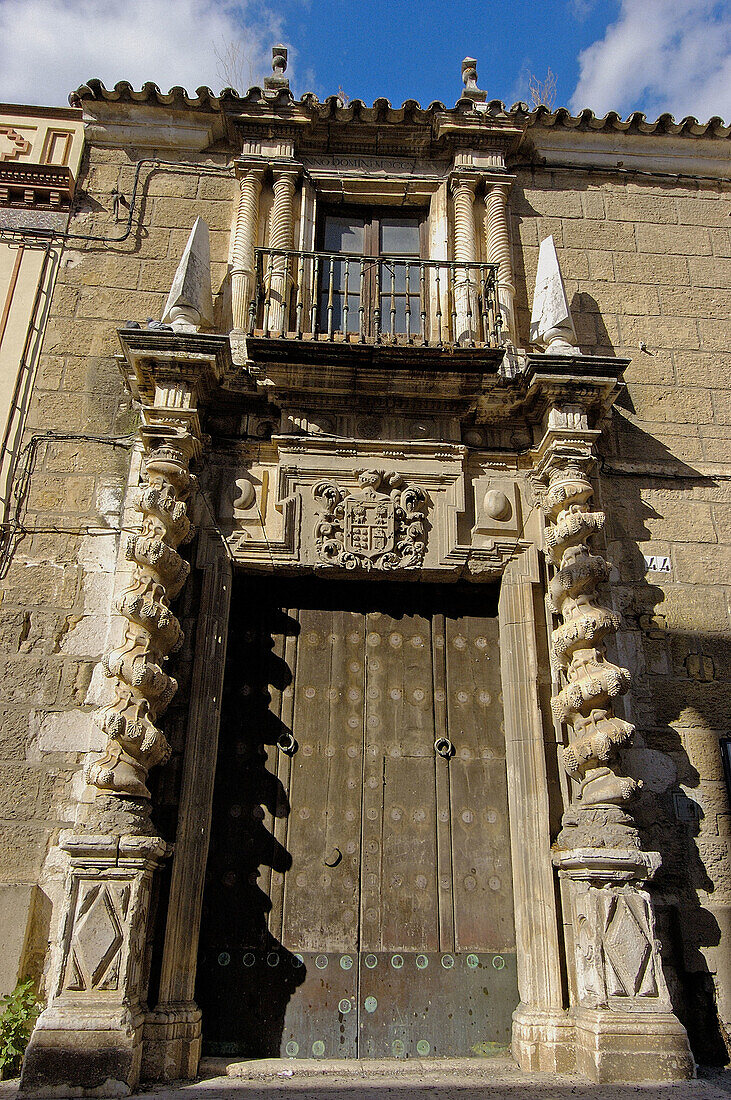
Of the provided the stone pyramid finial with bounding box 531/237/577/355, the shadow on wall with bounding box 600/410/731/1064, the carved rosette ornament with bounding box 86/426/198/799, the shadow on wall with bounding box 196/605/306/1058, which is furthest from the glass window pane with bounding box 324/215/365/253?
the shadow on wall with bounding box 196/605/306/1058

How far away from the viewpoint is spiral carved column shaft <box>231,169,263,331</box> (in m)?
5.58

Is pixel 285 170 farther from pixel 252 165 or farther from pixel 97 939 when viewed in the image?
pixel 97 939

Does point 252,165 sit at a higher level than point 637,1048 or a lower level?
higher

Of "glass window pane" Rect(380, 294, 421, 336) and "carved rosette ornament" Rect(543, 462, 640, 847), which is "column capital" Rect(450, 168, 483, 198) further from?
"carved rosette ornament" Rect(543, 462, 640, 847)

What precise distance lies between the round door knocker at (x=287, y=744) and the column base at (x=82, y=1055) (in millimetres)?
1557

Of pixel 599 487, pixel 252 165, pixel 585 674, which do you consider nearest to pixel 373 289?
pixel 252 165

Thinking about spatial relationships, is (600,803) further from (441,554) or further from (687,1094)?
(441,554)

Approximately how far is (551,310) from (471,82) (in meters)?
2.43

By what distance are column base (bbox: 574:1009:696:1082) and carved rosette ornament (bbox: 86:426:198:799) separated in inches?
96.3

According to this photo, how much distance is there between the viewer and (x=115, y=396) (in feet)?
17.8

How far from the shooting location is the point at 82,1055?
3.47m

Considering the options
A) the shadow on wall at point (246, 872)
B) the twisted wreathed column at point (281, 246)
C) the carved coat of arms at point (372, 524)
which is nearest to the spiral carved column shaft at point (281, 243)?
the twisted wreathed column at point (281, 246)

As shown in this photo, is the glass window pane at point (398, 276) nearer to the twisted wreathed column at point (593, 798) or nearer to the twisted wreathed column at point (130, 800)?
the twisted wreathed column at point (593, 798)

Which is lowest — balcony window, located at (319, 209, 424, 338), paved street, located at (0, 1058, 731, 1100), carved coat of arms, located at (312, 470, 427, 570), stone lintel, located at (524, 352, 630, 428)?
paved street, located at (0, 1058, 731, 1100)
